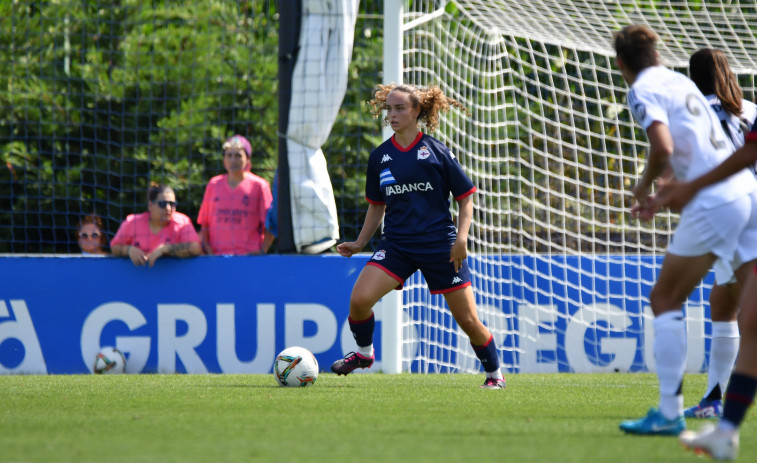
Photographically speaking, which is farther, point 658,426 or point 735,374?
point 658,426

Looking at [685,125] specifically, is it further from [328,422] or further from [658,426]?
[328,422]

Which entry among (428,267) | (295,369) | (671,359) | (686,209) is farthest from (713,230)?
(295,369)

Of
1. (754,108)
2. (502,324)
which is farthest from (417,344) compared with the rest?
(754,108)

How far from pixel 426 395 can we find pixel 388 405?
692mm

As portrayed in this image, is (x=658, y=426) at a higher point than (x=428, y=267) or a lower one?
lower

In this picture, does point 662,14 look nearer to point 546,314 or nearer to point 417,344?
point 546,314

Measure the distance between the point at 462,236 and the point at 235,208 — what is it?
10.8 ft

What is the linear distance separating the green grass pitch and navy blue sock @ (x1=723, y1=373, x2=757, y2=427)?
0.25 meters

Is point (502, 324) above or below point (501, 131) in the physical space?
below

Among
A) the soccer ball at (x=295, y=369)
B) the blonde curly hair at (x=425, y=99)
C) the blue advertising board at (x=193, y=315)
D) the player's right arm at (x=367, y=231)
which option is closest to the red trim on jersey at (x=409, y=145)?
the blonde curly hair at (x=425, y=99)

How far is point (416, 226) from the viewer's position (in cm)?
674

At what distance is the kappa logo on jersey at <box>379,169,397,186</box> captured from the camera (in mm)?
6803

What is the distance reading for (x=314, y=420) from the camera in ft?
16.0

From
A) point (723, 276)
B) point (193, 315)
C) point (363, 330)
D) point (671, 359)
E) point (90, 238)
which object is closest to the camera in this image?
point (671, 359)
